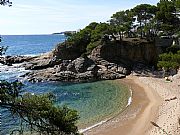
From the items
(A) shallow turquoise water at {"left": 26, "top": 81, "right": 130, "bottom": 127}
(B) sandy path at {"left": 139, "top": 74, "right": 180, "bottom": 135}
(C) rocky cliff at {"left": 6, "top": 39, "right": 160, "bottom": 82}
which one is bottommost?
(A) shallow turquoise water at {"left": 26, "top": 81, "right": 130, "bottom": 127}

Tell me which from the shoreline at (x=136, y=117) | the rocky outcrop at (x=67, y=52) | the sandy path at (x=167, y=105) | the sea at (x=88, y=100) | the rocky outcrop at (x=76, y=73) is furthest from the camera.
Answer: the rocky outcrop at (x=67, y=52)

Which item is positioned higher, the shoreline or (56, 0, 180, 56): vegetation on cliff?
(56, 0, 180, 56): vegetation on cliff

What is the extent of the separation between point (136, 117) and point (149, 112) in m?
2.29

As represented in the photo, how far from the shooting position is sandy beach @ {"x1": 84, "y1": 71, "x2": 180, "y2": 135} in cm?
2800

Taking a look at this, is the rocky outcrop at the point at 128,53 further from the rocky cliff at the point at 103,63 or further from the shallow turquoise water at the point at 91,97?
the shallow turquoise water at the point at 91,97

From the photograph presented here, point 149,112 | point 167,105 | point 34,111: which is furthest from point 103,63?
point 34,111

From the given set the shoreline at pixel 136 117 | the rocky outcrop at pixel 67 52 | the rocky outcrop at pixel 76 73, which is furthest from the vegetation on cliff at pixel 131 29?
the shoreline at pixel 136 117

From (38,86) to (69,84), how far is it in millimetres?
4908

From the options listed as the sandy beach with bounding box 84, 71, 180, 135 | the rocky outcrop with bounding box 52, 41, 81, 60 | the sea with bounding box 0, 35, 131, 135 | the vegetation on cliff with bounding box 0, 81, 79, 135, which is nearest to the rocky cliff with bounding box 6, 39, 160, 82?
the rocky outcrop with bounding box 52, 41, 81, 60

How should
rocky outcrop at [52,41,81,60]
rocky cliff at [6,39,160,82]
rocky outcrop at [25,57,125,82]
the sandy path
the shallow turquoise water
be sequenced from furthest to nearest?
rocky outcrop at [52,41,81,60], rocky cliff at [6,39,160,82], rocky outcrop at [25,57,125,82], the shallow turquoise water, the sandy path

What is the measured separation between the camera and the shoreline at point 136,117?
93.0 feet

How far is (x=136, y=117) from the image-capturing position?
3253 centimetres

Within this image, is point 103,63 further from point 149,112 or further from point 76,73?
point 149,112

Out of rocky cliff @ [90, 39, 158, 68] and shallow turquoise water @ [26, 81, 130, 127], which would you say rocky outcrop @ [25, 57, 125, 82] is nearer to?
shallow turquoise water @ [26, 81, 130, 127]
